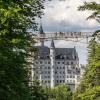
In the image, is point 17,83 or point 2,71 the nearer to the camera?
point 2,71

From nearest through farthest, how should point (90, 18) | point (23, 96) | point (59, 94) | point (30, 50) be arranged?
point (90, 18)
point (23, 96)
point (30, 50)
point (59, 94)

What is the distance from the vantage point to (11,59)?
79.2 ft

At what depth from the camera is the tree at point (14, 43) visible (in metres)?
23.6

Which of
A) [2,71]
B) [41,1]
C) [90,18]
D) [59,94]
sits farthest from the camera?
[59,94]

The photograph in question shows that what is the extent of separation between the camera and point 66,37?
149750 millimetres

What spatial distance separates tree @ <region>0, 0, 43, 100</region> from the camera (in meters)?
23.6

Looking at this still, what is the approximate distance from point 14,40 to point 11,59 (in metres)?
1.93

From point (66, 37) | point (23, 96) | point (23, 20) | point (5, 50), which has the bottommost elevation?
point (23, 96)

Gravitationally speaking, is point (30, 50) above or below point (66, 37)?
below

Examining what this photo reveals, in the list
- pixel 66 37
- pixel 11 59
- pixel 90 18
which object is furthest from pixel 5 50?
pixel 66 37

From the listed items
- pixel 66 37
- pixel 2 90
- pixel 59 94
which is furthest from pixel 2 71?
pixel 59 94

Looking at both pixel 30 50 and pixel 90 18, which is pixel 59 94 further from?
pixel 90 18

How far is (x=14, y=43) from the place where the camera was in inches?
1013

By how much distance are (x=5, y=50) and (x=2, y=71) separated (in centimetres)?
110
